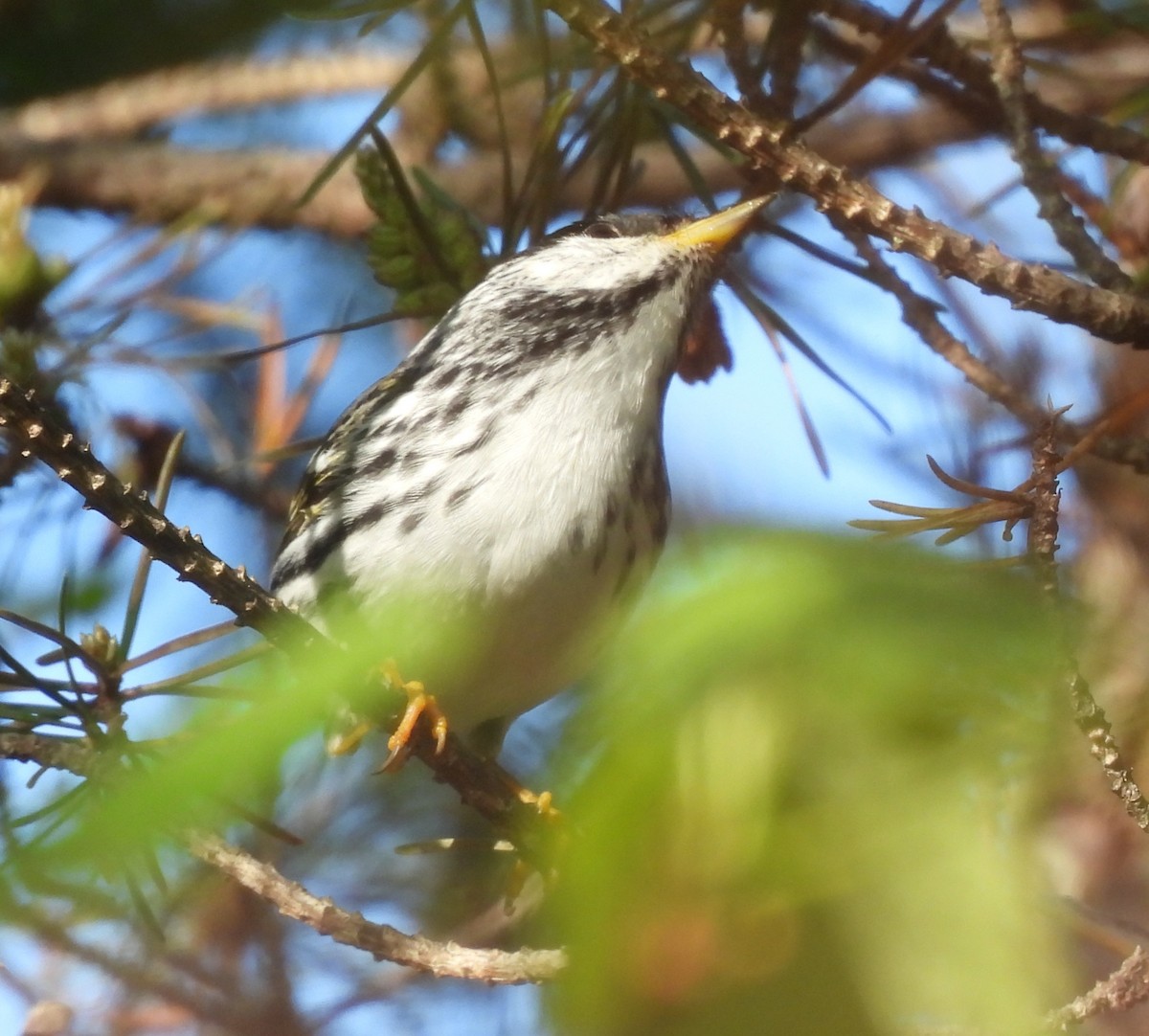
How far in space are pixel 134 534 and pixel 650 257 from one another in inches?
45.6

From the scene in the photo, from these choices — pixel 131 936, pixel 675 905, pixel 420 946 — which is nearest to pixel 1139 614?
pixel 420 946

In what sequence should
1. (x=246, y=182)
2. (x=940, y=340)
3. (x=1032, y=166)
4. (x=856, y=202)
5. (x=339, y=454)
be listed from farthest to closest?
(x=246, y=182)
(x=339, y=454)
(x=940, y=340)
(x=1032, y=166)
(x=856, y=202)

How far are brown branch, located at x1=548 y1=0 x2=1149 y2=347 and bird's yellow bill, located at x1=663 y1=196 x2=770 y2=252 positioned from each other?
0.35 metres

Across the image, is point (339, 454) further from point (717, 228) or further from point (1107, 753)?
point (1107, 753)

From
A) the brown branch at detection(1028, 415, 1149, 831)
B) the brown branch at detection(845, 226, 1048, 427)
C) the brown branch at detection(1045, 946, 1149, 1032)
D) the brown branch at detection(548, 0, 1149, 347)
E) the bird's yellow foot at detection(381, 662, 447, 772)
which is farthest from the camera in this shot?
the bird's yellow foot at detection(381, 662, 447, 772)

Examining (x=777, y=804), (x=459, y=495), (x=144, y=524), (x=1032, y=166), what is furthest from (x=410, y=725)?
(x=777, y=804)

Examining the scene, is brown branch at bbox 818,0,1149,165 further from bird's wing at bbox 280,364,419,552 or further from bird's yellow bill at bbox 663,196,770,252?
bird's wing at bbox 280,364,419,552

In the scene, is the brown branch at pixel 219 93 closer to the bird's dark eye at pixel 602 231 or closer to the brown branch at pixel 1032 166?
the bird's dark eye at pixel 602 231

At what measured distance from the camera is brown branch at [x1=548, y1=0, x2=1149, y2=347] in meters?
1.18

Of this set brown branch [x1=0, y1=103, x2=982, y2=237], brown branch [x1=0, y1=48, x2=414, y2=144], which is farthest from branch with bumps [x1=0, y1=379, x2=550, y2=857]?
brown branch [x1=0, y1=48, x2=414, y2=144]

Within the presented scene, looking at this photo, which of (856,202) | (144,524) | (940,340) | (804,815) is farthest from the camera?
(940,340)

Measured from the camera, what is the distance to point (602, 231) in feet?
6.89

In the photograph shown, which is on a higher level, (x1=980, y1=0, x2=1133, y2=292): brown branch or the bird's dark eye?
the bird's dark eye

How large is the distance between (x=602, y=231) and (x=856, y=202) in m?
0.92
